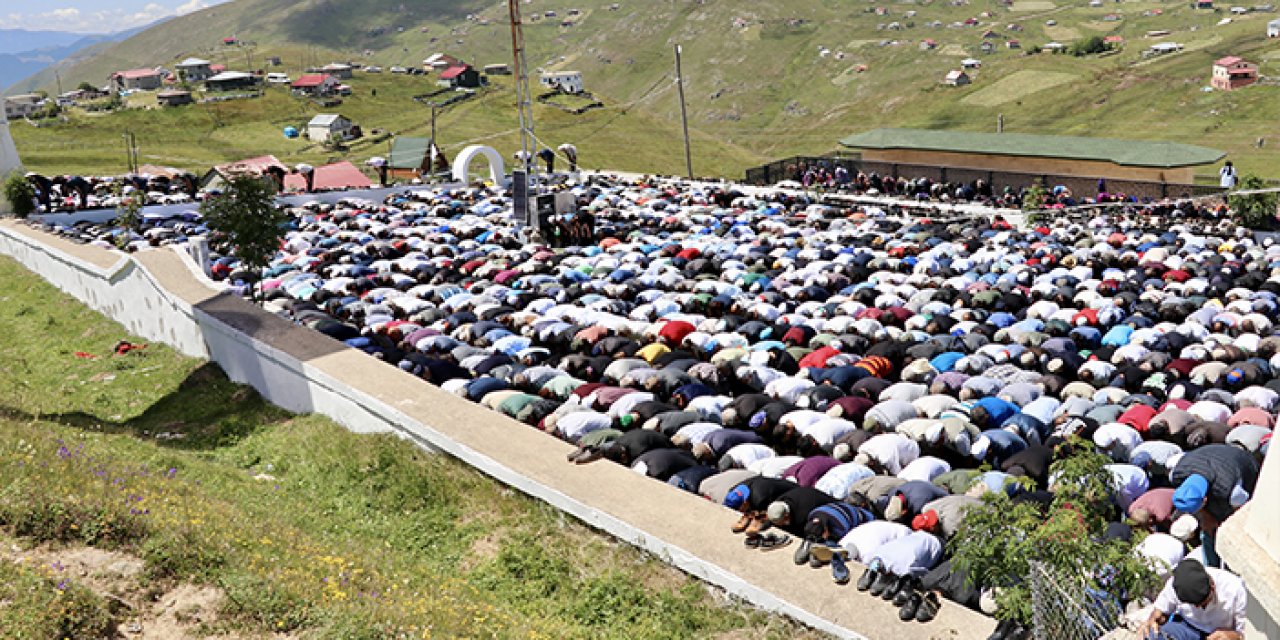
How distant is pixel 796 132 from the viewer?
140m

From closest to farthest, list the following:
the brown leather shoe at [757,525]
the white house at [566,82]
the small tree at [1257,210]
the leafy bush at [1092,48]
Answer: the brown leather shoe at [757,525] → the small tree at [1257,210] → the white house at [566,82] → the leafy bush at [1092,48]

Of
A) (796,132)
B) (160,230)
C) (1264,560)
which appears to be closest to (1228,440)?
(1264,560)

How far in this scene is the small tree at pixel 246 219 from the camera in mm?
25172

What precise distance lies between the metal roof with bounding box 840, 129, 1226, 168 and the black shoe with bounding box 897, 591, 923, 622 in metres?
32.4

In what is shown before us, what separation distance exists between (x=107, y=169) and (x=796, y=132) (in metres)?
92.5

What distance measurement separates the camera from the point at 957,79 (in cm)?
13912

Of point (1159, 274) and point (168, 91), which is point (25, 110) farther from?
point (1159, 274)

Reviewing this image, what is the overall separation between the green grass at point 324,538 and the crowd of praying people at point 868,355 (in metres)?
1.68

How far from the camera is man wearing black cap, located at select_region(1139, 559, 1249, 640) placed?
8.67 m

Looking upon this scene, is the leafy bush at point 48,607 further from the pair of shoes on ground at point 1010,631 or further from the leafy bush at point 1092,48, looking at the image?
the leafy bush at point 1092,48

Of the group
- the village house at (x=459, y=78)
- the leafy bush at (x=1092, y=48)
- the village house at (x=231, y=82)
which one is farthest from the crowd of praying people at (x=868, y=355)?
the leafy bush at (x=1092, y=48)

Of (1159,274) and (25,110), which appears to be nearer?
(1159,274)

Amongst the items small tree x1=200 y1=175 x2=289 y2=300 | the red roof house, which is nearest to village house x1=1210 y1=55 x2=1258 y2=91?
the red roof house

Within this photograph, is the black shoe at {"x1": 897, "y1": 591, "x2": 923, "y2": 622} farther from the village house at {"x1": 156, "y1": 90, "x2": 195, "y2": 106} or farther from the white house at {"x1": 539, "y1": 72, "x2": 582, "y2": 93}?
the white house at {"x1": 539, "y1": 72, "x2": 582, "y2": 93}
